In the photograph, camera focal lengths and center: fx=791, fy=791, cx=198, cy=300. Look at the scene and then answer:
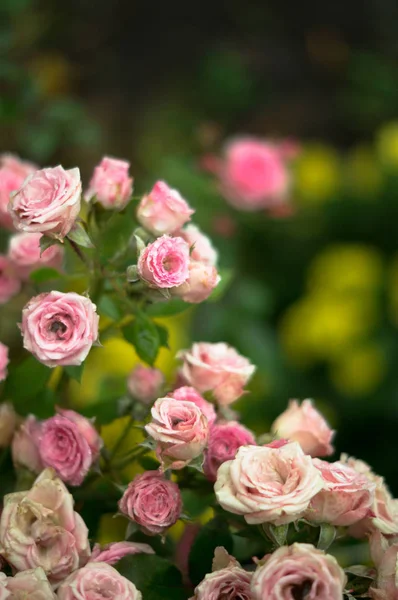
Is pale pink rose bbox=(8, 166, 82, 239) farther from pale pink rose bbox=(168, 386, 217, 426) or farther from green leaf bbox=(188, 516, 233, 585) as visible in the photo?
green leaf bbox=(188, 516, 233, 585)

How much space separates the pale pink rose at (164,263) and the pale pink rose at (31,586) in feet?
0.68

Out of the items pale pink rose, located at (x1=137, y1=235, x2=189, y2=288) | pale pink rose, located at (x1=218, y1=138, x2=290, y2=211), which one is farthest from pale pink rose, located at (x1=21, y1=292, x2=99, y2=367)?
pale pink rose, located at (x1=218, y1=138, x2=290, y2=211)

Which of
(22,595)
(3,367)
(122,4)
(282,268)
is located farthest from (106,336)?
(122,4)

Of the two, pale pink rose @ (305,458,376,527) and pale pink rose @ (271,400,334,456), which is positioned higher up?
pale pink rose @ (305,458,376,527)

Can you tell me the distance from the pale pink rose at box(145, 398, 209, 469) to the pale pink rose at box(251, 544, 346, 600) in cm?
9

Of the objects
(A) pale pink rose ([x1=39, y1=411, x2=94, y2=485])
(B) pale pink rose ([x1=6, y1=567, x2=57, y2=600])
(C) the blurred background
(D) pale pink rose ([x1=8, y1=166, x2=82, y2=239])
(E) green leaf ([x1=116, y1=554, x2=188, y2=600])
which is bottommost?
(C) the blurred background

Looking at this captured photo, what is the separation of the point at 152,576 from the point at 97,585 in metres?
0.07

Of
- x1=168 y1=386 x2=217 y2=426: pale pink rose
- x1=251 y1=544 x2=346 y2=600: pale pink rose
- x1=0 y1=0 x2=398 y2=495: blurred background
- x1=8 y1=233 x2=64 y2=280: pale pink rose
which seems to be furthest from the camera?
x1=0 y1=0 x2=398 y2=495: blurred background

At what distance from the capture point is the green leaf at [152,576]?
1.83 ft

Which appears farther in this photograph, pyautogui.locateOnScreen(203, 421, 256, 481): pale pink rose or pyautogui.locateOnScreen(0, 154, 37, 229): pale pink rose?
pyautogui.locateOnScreen(0, 154, 37, 229): pale pink rose

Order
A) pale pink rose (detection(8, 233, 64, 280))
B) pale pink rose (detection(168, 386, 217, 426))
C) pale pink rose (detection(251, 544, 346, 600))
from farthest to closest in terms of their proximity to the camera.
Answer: pale pink rose (detection(8, 233, 64, 280)), pale pink rose (detection(168, 386, 217, 426)), pale pink rose (detection(251, 544, 346, 600))

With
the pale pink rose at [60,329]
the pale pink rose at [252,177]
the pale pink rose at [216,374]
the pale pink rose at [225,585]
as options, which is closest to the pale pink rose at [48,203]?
the pale pink rose at [60,329]

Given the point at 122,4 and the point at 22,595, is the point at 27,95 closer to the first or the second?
the point at 22,595

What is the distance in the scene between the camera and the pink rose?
0.50 metres
